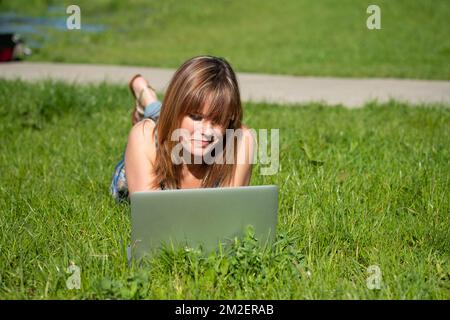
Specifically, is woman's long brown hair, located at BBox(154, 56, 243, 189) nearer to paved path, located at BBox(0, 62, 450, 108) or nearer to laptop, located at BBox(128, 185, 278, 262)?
laptop, located at BBox(128, 185, 278, 262)

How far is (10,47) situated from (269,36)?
19.5 ft

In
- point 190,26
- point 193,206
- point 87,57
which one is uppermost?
point 190,26

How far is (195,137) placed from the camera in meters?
2.67

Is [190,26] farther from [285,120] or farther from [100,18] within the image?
[285,120]

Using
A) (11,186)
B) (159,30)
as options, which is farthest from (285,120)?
(159,30)

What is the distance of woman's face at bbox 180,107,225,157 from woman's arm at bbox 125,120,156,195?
0.23 metres

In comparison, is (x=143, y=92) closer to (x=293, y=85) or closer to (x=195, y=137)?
(x=195, y=137)

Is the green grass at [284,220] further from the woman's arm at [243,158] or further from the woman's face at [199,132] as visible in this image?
the woman's face at [199,132]

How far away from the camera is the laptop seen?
221 cm

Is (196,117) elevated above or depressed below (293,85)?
below

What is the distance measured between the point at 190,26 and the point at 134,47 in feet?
11.1

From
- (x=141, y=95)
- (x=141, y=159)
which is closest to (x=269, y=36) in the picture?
(x=141, y=95)
